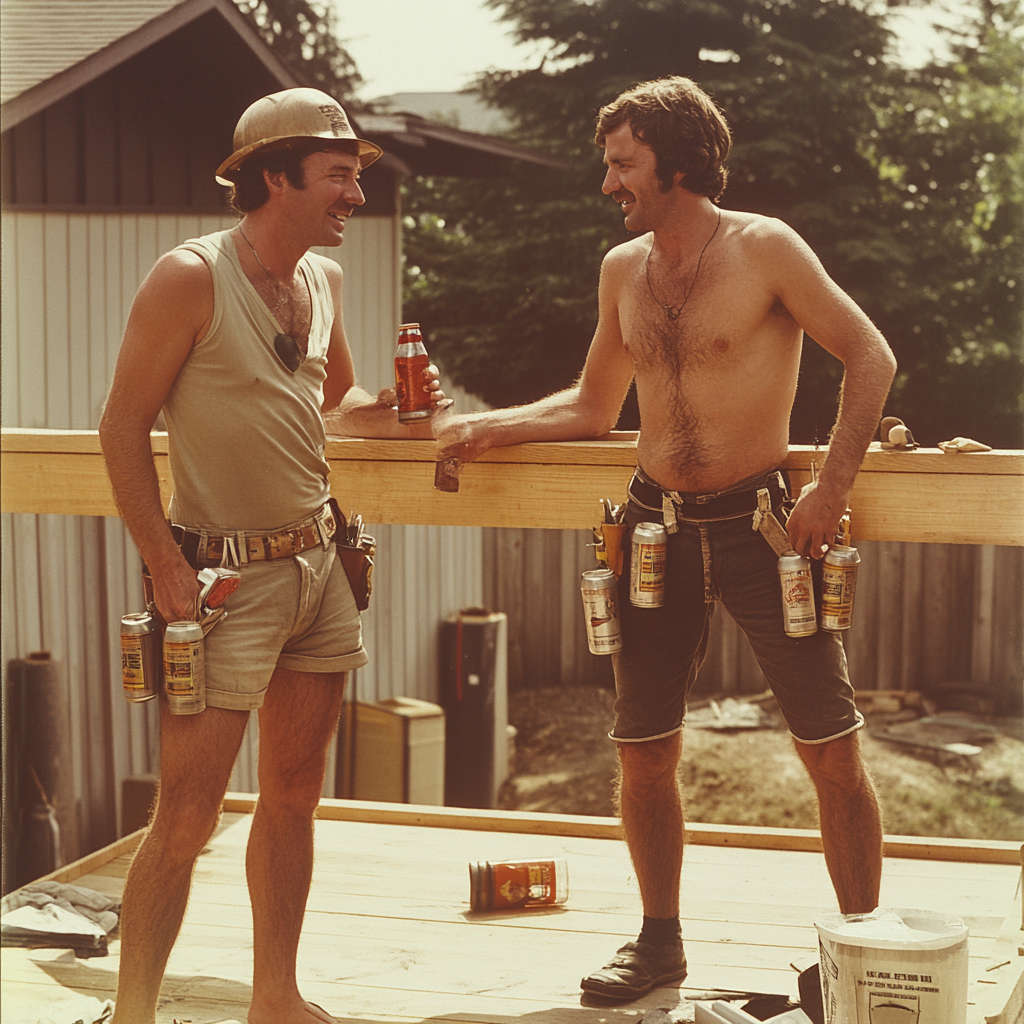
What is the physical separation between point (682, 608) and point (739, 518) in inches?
11.2

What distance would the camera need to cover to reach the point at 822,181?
12.2m

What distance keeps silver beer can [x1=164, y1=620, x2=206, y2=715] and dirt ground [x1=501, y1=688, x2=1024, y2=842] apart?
819 centimetres

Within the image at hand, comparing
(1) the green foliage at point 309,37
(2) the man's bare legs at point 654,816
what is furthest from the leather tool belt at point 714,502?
(1) the green foliage at point 309,37

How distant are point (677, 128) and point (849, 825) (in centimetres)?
175

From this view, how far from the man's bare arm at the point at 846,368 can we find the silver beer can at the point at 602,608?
494 millimetres

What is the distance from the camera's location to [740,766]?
11312 millimetres

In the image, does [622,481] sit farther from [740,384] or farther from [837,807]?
[837,807]

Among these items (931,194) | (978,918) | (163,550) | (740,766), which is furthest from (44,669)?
(931,194)

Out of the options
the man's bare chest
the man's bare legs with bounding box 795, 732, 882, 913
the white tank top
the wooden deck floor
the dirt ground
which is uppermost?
the man's bare chest

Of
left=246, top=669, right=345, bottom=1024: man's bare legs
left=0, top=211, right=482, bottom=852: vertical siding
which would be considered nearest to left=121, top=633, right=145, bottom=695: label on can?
left=246, top=669, right=345, bottom=1024: man's bare legs

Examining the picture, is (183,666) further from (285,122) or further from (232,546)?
(285,122)

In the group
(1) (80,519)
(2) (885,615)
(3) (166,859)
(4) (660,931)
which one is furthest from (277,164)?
(2) (885,615)

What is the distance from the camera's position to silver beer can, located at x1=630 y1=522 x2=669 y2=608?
10.6 feet

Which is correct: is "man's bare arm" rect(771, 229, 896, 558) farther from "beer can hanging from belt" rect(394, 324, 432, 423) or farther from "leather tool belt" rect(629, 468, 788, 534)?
"beer can hanging from belt" rect(394, 324, 432, 423)
